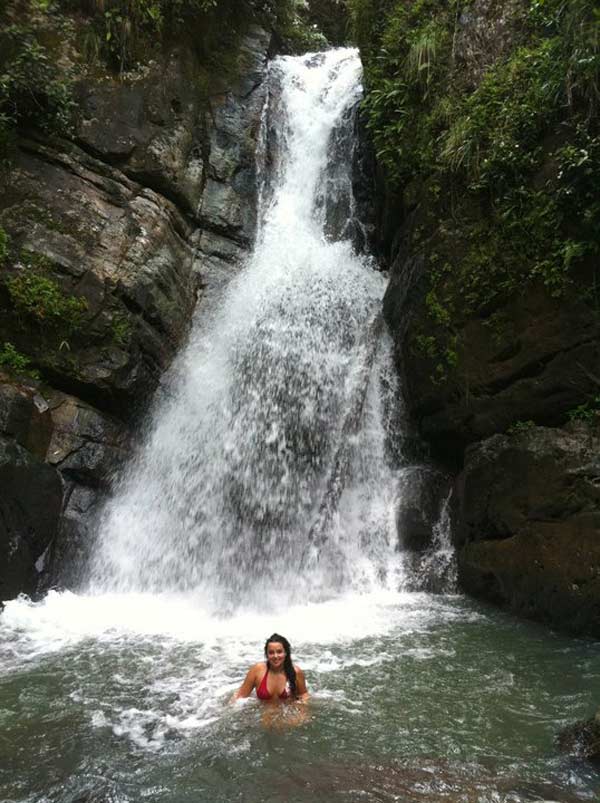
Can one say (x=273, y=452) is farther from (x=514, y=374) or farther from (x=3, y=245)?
(x=3, y=245)

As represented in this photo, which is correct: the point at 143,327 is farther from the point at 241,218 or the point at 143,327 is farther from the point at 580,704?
the point at 580,704

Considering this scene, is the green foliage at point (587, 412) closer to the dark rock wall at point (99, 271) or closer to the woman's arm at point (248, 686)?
the woman's arm at point (248, 686)

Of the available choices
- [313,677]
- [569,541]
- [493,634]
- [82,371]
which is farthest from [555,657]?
[82,371]

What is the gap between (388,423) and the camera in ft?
37.3

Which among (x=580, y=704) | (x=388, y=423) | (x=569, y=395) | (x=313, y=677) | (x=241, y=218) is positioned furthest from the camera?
(x=241, y=218)

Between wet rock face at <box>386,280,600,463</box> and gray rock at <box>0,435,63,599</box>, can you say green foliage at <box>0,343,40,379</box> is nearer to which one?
gray rock at <box>0,435,63,599</box>

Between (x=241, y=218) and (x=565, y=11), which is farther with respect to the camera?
Answer: (x=241, y=218)

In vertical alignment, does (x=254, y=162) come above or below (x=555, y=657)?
above

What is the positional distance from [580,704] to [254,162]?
13.6 metres

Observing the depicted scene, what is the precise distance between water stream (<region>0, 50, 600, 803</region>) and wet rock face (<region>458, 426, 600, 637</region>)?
17.8 inches

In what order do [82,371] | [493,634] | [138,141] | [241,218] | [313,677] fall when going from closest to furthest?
[313,677] → [493,634] → [82,371] → [138,141] → [241,218]

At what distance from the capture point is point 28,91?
1152 centimetres

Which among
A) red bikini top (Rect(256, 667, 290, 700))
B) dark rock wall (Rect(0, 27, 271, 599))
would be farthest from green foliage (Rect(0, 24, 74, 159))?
red bikini top (Rect(256, 667, 290, 700))

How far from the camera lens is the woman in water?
5.57m
